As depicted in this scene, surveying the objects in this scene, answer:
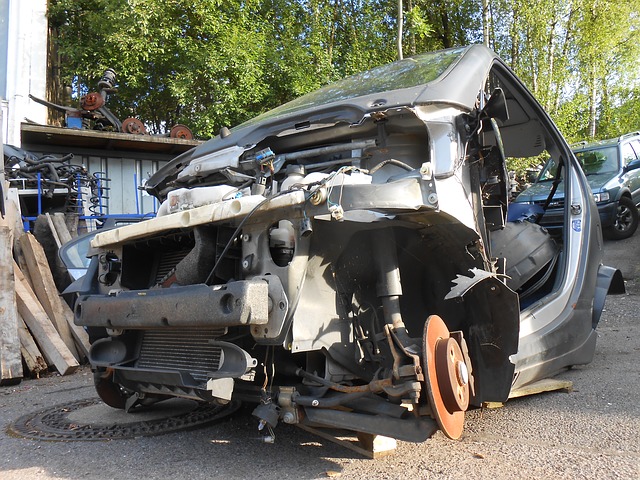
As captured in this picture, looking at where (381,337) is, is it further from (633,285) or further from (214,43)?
(214,43)

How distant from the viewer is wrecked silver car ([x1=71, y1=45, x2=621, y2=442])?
2387 millimetres

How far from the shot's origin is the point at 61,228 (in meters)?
7.92

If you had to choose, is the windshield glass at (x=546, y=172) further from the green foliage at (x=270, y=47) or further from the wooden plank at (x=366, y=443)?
the green foliage at (x=270, y=47)

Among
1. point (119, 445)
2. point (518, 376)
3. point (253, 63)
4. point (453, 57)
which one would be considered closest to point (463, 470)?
point (518, 376)

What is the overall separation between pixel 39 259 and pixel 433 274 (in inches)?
208

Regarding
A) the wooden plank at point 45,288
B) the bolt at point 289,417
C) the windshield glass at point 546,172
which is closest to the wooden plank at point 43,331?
the wooden plank at point 45,288

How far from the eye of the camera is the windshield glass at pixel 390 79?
3.10 meters

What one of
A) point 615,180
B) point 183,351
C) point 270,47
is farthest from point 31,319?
point 270,47

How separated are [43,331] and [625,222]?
9.82 meters

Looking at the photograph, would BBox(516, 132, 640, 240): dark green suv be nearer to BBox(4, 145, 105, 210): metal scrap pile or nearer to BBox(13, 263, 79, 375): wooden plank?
BBox(13, 263, 79, 375): wooden plank

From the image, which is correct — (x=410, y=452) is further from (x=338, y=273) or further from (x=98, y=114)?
(x=98, y=114)

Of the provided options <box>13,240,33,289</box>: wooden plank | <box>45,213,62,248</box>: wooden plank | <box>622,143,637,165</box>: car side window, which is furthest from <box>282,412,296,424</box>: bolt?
<box>622,143,637,165</box>: car side window

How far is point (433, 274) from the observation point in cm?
316

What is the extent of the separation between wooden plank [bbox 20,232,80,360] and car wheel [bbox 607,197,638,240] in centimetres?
923
